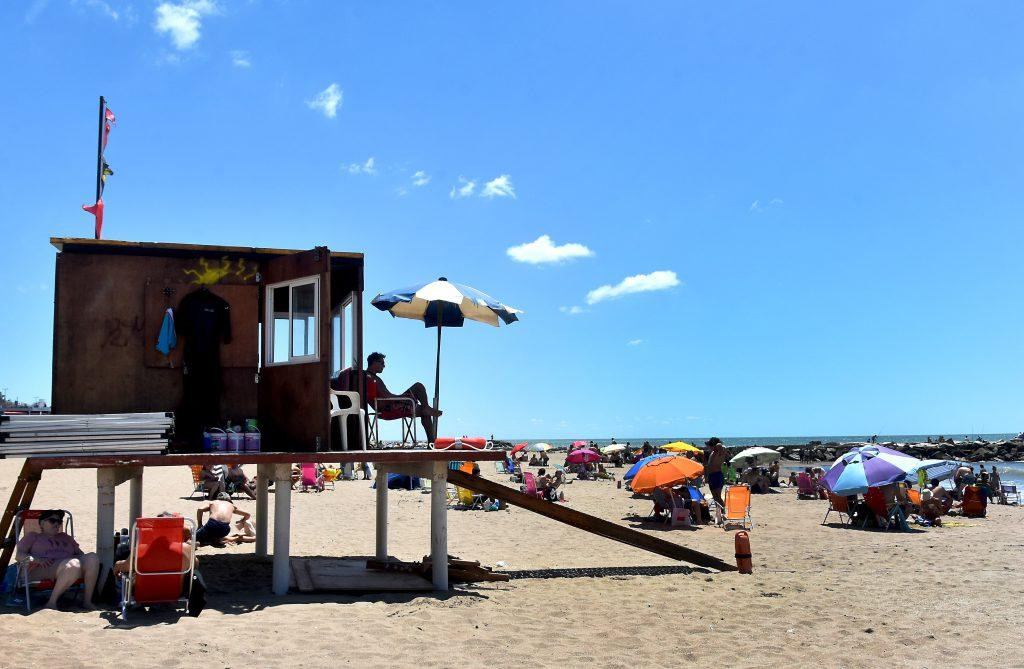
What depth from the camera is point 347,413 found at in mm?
10469

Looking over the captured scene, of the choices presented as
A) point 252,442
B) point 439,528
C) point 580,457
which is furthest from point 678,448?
point 252,442

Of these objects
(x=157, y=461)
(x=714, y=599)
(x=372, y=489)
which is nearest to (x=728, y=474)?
(x=372, y=489)

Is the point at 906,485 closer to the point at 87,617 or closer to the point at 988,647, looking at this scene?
the point at 988,647

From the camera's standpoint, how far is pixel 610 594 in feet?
33.8

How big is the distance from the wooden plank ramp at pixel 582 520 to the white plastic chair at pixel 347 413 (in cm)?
127

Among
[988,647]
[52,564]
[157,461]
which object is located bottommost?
[988,647]

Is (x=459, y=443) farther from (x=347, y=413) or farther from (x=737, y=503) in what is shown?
(x=737, y=503)

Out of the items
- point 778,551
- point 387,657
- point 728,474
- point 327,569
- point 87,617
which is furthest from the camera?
point 728,474

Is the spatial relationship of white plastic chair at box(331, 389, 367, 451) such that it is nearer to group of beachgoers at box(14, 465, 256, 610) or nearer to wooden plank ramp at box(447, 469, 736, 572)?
wooden plank ramp at box(447, 469, 736, 572)

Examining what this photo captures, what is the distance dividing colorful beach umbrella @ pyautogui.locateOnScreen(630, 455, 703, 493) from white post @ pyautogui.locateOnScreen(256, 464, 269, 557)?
697 cm

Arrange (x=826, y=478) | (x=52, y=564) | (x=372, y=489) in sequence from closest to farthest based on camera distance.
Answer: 1. (x=52, y=564)
2. (x=826, y=478)
3. (x=372, y=489)

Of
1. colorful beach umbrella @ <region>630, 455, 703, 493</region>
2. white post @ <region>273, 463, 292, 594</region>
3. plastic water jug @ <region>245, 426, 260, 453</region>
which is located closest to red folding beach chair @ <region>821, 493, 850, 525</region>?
colorful beach umbrella @ <region>630, 455, 703, 493</region>

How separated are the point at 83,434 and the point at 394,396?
3812 millimetres

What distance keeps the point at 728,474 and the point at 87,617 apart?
22231 mm
